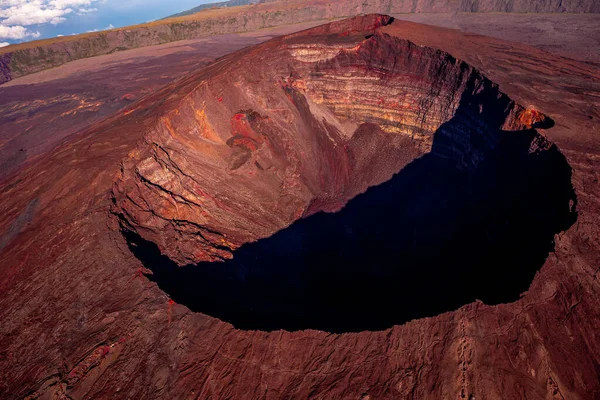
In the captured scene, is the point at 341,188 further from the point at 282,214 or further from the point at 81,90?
the point at 81,90

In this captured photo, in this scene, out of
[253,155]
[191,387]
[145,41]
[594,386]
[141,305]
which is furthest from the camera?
[145,41]

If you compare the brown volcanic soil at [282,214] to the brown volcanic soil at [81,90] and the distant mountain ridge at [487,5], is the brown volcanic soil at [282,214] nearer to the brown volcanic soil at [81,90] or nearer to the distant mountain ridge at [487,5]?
the brown volcanic soil at [81,90]

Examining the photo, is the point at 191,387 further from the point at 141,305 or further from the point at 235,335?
the point at 141,305

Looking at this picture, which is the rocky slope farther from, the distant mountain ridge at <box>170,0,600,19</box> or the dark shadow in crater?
the dark shadow in crater

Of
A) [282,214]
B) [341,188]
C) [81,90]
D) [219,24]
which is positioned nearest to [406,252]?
[341,188]

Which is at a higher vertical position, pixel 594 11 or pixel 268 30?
pixel 268 30

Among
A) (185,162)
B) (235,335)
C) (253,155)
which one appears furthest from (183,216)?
(235,335)

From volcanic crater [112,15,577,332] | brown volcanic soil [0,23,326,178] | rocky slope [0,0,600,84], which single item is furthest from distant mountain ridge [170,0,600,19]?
volcanic crater [112,15,577,332]
